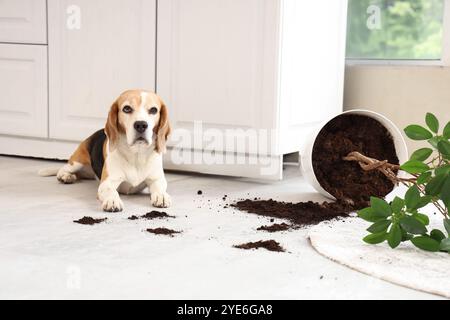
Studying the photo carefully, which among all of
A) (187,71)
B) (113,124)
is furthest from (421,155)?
(187,71)

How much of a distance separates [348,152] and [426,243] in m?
0.93

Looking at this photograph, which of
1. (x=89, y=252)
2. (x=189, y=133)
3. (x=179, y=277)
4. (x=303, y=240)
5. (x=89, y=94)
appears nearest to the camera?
(x=179, y=277)

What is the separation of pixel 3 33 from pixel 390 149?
2.07 metres

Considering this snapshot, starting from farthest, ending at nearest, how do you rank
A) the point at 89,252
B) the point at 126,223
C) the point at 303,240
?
the point at 126,223 → the point at 303,240 → the point at 89,252

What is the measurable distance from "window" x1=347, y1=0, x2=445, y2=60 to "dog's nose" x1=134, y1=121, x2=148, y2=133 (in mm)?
1645

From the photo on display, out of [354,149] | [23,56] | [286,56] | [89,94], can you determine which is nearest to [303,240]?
[354,149]

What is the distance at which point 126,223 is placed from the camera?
2.17 metres

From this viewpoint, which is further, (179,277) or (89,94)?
(89,94)

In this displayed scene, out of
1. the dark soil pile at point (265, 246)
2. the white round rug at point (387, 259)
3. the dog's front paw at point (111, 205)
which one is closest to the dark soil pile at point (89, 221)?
the dog's front paw at point (111, 205)

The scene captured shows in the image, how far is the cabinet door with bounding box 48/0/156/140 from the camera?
10.4ft

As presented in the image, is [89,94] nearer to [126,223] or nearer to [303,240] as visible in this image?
[126,223]

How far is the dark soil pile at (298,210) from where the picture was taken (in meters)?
2.30

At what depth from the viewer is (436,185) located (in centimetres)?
182

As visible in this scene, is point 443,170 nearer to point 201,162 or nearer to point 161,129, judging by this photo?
point 161,129
